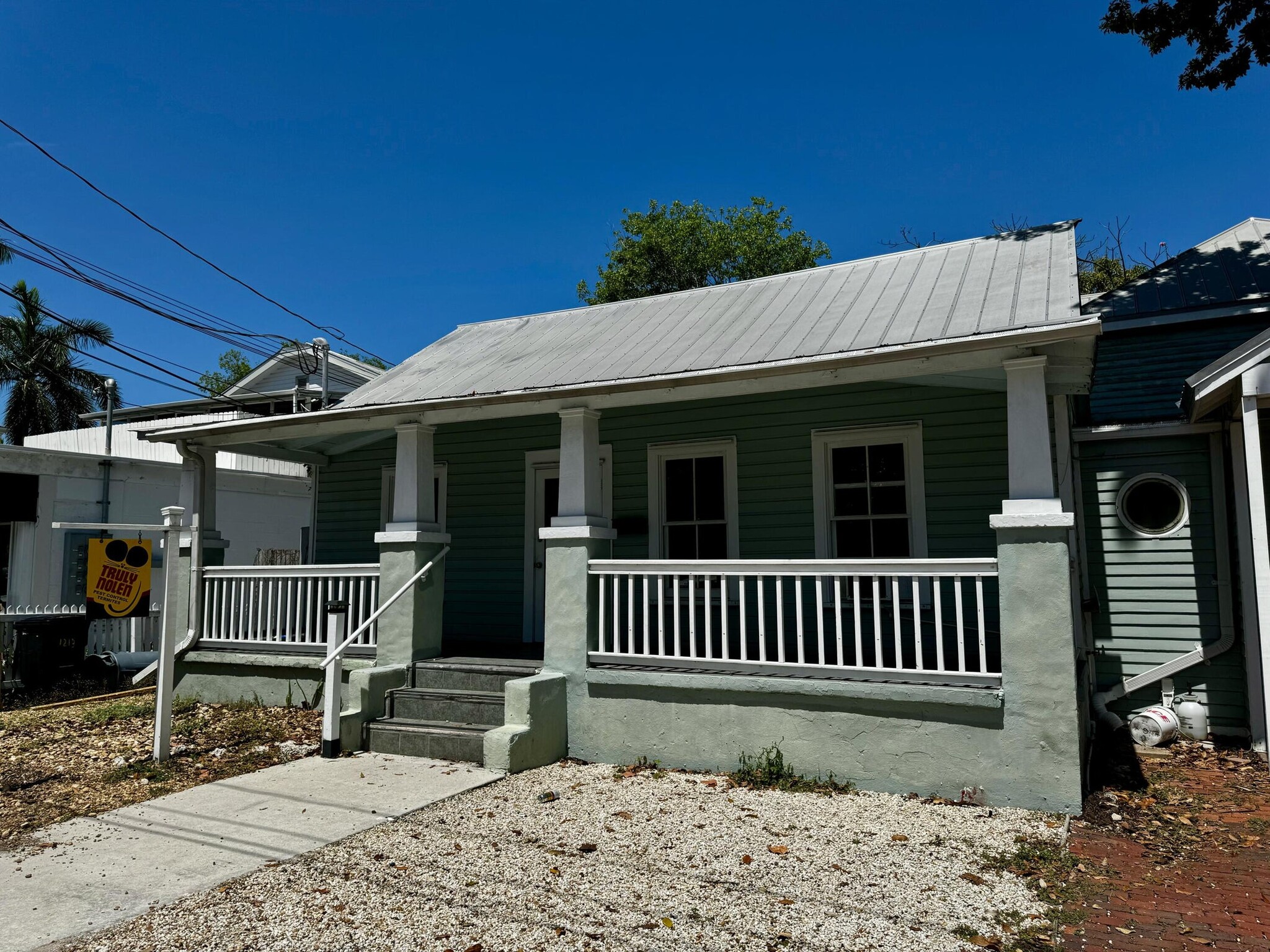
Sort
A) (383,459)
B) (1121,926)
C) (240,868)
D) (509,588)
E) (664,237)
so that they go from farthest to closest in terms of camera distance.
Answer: (664,237) → (383,459) → (509,588) → (240,868) → (1121,926)

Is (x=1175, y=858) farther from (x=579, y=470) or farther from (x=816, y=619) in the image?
(x=579, y=470)

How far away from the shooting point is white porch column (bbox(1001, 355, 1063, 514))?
5523 mm

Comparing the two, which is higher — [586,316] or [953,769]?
[586,316]

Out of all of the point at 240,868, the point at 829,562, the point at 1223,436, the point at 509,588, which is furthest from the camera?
the point at 509,588

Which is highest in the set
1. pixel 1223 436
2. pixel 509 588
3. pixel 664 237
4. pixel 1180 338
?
pixel 664 237

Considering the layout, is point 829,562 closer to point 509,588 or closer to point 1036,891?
point 1036,891

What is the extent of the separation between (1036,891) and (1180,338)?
753 cm

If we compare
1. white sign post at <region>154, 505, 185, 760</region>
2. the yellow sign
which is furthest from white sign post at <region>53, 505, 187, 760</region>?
the yellow sign

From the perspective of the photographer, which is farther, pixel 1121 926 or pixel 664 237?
pixel 664 237

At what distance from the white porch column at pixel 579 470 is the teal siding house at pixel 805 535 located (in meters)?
0.03

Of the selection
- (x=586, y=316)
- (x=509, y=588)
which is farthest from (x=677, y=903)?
(x=586, y=316)

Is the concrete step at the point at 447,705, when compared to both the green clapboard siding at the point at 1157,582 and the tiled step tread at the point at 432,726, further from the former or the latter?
the green clapboard siding at the point at 1157,582

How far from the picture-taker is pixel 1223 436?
7.47 metres

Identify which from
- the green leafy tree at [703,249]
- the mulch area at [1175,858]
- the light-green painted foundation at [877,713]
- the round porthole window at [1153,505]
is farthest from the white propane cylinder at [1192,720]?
the green leafy tree at [703,249]
